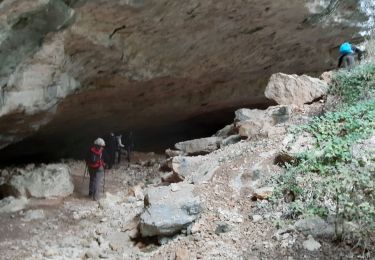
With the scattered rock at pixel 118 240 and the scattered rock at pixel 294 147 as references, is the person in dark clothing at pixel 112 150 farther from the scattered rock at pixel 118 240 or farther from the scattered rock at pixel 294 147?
the scattered rock at pixel 294 147

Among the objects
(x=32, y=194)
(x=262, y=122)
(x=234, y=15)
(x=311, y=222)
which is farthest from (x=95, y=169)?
(x=311, y=222)

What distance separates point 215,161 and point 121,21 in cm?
257

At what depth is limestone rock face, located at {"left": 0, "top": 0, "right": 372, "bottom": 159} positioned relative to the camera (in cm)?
668

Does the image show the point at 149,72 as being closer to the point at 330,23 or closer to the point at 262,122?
the point at 262,122

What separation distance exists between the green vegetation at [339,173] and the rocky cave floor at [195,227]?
276 mm

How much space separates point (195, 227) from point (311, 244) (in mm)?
1275

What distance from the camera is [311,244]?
14.5 feet

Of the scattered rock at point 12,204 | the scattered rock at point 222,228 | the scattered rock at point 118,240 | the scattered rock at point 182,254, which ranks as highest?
the scattered rock at point 222,228

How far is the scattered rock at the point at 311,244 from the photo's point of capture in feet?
14.4

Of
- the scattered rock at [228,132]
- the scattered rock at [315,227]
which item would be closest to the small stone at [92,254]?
the scattered rock at [315,227]

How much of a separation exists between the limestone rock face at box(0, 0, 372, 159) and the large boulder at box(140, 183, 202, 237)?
2.81 m

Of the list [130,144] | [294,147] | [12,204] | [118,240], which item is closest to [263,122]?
[294,147]

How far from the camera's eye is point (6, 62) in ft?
21.3

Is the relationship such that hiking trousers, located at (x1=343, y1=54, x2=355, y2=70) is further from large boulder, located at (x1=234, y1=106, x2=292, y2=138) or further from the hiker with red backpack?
the hiker with red backpack
